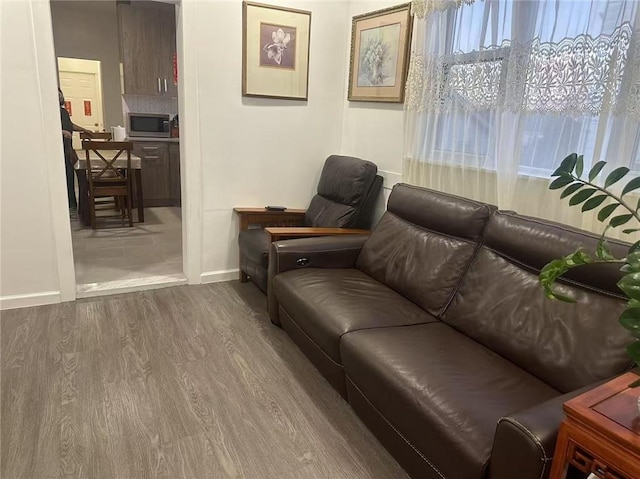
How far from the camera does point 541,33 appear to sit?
6.43ft

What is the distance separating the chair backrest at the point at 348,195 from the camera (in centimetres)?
310

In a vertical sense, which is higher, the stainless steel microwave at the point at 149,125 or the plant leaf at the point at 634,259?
the stainless steel microwave at the point at 149,125

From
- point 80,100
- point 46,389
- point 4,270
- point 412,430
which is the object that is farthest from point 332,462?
point 80,100

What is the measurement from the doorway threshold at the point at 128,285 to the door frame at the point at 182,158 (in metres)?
0.07

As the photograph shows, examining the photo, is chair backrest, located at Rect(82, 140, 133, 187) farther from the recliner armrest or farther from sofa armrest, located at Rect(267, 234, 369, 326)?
sofa armrest, located at Rect(267, 234, 369, 326)

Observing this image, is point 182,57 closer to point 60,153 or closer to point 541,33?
point 60,153

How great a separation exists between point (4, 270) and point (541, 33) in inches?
129

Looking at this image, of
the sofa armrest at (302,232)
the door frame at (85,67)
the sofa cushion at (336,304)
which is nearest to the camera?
the sofa cushion at (336,304)

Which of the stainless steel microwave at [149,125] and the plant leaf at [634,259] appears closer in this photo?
the plant leaf at [634,259]

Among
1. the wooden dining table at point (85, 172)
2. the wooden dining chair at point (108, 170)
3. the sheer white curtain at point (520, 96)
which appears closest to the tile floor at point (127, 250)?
the wooden dining table at point (85, 172)

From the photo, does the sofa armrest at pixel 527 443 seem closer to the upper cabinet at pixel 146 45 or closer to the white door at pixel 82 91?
the upper cabinet at pixel 146 45

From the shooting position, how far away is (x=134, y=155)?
552 cm

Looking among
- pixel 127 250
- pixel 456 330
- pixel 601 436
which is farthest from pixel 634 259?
pixel 127 250

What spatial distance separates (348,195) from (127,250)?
7.25ft
